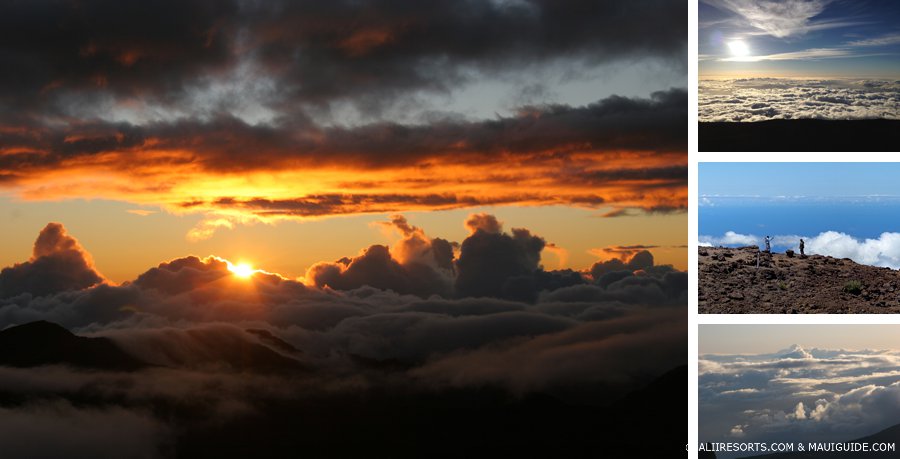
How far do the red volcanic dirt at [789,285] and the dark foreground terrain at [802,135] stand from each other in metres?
3.11

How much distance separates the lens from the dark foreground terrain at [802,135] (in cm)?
2070

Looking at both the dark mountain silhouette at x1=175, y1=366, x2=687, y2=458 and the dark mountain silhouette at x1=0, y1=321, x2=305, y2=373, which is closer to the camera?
the dark mountain silhouette at x1=0, y1=321, x2=305, y2=373

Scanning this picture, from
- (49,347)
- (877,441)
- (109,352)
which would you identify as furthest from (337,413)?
(877,441)

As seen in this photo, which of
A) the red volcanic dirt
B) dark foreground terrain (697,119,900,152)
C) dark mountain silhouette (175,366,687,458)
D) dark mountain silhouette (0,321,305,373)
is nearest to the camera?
the red volcanic dirt

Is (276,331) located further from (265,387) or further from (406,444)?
(406,444)

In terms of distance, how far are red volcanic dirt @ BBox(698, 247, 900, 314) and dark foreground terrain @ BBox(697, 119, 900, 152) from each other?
3.11 meters

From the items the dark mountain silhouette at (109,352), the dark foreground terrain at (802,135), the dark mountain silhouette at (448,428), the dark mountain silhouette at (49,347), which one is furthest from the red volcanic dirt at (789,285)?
the dark mountain silhouette at (49,347)

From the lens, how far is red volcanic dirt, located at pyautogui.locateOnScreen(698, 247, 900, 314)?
20.3m

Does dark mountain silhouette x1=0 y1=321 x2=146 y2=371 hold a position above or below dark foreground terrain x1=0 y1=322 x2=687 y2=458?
above

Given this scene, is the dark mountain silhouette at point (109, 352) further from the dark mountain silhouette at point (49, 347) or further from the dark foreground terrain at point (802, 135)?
the dark foreground terrain at point (802, 135)

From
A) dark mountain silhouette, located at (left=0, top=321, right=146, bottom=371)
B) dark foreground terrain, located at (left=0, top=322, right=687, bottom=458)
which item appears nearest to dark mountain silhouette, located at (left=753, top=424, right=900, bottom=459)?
dark foreground terrain, located at (left=0, top=322, right=687, bottom=458)

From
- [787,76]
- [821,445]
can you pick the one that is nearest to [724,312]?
[821,445]

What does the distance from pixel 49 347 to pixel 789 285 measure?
107539mm

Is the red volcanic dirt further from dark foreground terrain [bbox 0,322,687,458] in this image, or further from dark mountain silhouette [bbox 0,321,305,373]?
dark foreground terrain [bbox 0,322,687,458]
